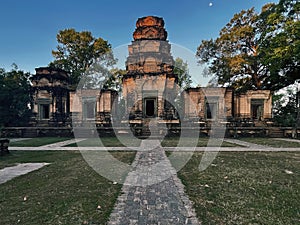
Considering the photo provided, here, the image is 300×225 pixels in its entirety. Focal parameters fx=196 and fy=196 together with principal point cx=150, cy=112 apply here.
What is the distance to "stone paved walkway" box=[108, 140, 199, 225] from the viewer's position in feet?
9.86

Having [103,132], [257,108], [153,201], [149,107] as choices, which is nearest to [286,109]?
[257,108]

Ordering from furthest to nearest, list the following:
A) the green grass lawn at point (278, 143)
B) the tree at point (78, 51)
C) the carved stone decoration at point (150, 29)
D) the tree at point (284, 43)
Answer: the tree at point (78, 51), the carved stone decoration at point (150, 29), the tree at point (284, 43), the green grass lawn at point (278, 143)

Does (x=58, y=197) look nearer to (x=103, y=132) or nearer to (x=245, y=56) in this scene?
(x=103, y=132)

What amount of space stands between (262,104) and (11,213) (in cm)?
2199

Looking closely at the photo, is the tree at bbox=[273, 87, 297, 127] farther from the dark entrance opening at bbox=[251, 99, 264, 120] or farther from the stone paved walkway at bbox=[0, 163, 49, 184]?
the stone paved walkway at bbox=[0, 163, 49, 184]

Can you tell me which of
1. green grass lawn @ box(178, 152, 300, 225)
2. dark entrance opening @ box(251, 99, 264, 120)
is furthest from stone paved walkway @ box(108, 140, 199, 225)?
dark entrance opening @ box(251, 99, 264, 120)

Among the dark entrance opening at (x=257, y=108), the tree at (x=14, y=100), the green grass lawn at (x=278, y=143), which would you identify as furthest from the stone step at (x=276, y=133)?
the tree at (x=14, y=100)

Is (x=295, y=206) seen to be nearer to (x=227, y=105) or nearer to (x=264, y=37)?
(x=227, y=105)

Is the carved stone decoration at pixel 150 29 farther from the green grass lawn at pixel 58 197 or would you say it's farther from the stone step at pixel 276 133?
the green grass lawn at pixel 58 197

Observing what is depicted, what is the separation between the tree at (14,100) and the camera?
1961 cm

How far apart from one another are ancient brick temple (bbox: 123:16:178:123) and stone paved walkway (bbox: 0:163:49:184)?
10.9m

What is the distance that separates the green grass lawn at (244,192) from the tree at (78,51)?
24445 millimetres

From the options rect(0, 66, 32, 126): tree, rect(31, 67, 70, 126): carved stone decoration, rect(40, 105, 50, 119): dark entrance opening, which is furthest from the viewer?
rect(40, 105, 50, 119): dark entrance opening

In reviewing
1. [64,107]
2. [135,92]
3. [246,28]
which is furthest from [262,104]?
[64,107]
